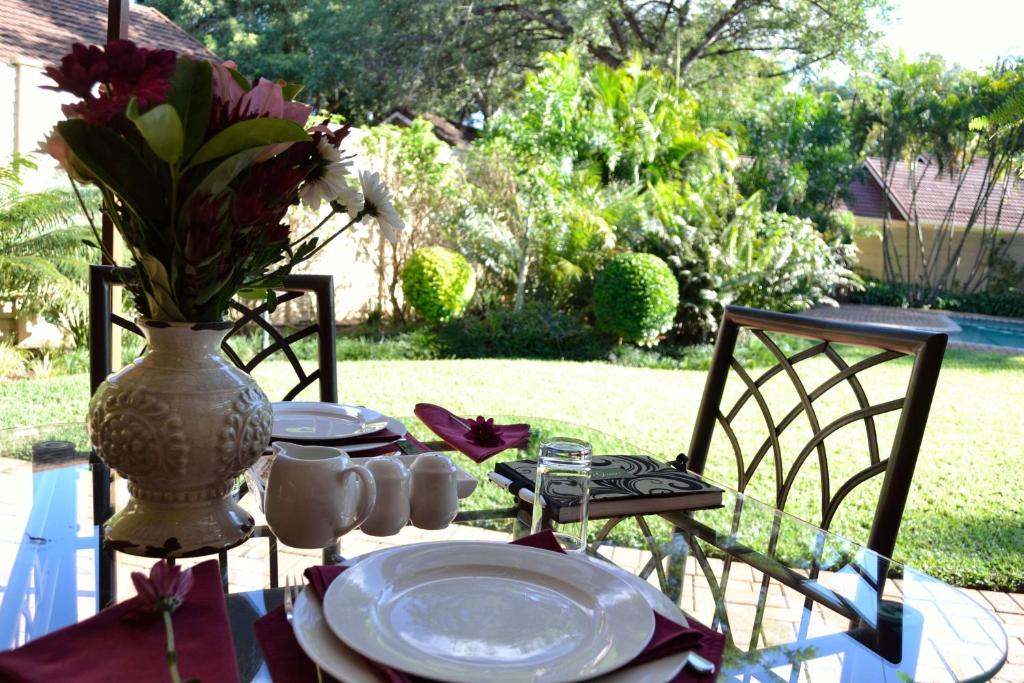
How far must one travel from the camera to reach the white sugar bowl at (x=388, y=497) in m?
1.04

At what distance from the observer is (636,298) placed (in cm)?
721

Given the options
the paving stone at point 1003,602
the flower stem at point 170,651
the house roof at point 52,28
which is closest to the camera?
the flower stem at point 170,651

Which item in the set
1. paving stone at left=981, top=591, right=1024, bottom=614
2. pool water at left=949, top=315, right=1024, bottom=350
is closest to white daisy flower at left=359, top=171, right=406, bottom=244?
paving stone at left=981, top=591, right=1024, bottom=614

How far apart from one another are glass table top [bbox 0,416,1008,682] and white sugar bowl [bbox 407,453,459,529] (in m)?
0.02

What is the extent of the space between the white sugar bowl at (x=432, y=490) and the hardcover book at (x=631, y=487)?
6.5 inches

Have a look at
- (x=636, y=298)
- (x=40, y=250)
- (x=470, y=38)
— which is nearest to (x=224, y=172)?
(x=40, y=250)

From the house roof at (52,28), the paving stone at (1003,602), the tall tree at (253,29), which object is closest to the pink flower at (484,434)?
the paving stone at (1003,602)

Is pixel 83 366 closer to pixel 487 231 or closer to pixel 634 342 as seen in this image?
pixel 487 231

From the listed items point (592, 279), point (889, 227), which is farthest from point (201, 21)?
point (889, 227)

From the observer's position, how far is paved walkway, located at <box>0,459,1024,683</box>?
90 cm

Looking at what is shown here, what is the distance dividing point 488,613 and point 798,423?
207 inches

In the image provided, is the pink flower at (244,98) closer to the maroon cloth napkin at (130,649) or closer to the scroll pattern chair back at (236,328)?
the maroon cloth napkin at (130,649)

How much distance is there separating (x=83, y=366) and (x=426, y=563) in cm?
525

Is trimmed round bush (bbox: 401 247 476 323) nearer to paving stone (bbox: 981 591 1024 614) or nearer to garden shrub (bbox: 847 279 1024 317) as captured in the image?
paving stone (bbox: 981 591 1024 614)
